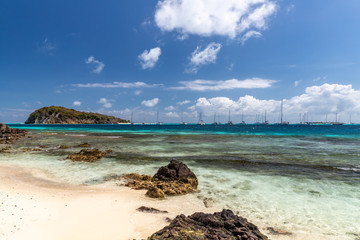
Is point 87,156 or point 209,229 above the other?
point 209,229

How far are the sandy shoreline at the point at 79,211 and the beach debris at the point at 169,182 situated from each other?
0.49m

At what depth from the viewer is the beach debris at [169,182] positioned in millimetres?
10711

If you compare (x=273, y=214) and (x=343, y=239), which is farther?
(x=273, y=214)

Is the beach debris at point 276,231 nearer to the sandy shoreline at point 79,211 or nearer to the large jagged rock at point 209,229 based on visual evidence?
the large jagged rock at point 209,229

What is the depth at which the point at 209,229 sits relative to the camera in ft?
18.2

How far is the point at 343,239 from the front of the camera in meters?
6.92

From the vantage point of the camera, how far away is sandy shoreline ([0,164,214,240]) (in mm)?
6727

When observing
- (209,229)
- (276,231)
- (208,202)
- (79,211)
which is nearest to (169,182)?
(208,202)

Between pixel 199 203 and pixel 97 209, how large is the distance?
4.34 metres

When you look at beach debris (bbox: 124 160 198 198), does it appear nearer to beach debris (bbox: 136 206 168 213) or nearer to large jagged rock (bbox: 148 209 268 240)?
beach debris (bbox: 136 206 168 213)

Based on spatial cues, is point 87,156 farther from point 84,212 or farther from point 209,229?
point 209,229

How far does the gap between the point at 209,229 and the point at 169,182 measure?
6.41 meters

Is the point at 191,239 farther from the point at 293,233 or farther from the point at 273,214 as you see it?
the point at 273,214

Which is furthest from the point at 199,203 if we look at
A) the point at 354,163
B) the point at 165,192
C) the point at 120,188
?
the point at 354,163
